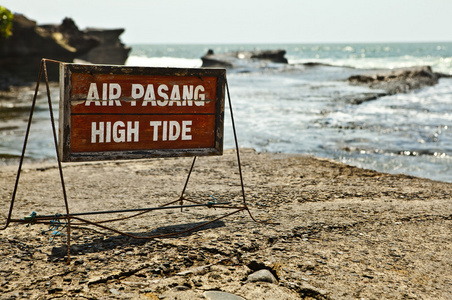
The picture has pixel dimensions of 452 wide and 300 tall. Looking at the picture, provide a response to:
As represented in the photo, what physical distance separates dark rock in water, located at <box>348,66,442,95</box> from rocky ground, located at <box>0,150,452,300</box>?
761 inches

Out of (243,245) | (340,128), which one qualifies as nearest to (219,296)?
(243,245)

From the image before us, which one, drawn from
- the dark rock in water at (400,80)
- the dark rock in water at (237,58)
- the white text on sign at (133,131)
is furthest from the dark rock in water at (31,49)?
the white text on sign at (133,131)

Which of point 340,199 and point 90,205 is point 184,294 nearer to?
point 90,205

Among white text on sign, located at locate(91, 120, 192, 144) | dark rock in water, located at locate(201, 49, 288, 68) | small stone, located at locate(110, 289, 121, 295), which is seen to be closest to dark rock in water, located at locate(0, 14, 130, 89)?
dark rock in water, located at locate(201, 49, 288, 68)

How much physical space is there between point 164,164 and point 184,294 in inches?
185

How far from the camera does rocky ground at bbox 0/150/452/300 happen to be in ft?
9.99

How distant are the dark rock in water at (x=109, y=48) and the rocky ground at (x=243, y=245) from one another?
55769 mm

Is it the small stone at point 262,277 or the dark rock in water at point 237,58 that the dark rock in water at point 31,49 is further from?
the small stone at point 262,277

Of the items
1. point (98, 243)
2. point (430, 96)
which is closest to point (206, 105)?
point (98, 243)

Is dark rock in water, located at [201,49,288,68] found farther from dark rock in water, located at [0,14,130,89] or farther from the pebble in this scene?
the pebble

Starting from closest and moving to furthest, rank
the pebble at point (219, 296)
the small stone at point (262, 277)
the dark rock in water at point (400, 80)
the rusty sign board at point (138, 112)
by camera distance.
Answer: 1. the pebble at point (219, 296)
2. the small stone at point (262, 277)
3. the rusty sign board at point (138, 112)
4. the dark rock in water at point (400, 80)

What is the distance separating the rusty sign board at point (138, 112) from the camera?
3.62 metres

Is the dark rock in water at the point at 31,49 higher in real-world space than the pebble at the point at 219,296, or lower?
higher

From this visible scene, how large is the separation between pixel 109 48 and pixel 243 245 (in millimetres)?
60650
